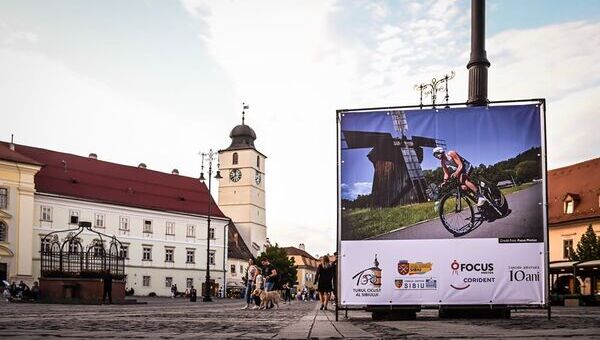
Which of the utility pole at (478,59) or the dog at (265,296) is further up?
the utility pole at (478,59)

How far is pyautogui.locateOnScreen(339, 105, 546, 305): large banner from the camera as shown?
42.4 ft

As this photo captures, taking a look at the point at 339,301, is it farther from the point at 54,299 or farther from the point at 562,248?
the point at 562,248

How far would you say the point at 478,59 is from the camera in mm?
15336

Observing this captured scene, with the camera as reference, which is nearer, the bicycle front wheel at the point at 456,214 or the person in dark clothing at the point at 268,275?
the bicycle front wheel at the point at 456,214

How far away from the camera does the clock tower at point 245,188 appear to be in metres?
116

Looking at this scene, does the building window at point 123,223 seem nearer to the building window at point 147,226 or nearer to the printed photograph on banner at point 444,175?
the building window at point 147,226

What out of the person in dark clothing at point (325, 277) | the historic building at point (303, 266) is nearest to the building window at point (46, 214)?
the person in dark clothing at point (325, 277)

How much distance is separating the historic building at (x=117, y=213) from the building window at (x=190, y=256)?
0.12 metres

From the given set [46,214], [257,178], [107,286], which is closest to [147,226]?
[46,214]

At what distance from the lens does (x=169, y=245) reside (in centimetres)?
8212

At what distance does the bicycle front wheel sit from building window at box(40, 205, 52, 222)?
62.4m

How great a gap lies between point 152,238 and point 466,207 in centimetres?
7043

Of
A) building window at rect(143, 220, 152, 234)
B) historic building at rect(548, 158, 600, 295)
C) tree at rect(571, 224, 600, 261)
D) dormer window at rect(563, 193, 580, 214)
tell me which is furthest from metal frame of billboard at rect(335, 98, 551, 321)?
building window at rect(143, 220, 152, 234)

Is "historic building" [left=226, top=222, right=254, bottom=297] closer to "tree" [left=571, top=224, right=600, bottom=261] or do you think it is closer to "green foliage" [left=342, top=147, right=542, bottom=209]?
"tree" [left=571, top=224, right=600, bottom=261]
